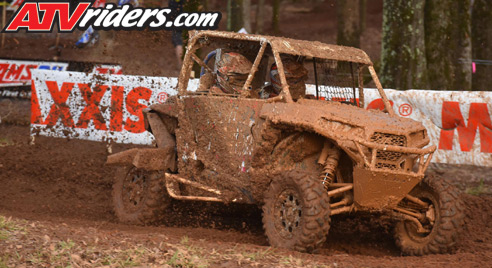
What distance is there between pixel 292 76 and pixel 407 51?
731 centimetres

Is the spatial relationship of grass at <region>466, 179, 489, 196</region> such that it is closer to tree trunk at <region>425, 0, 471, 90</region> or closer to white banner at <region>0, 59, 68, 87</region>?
tree trunk at <region>425, 0, 471, 90</region>

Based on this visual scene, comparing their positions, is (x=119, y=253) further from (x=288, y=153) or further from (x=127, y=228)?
(x=127, y=228)

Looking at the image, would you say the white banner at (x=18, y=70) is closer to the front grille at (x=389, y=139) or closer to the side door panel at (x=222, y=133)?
the side door panel at (x=222, y=133)

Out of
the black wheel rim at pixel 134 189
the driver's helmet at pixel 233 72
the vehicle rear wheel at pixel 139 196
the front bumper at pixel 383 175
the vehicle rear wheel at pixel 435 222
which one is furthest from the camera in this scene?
the black wheel rim at pixel 134 189

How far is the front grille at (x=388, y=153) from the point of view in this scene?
6324 mm

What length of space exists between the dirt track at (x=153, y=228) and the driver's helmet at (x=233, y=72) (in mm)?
1584

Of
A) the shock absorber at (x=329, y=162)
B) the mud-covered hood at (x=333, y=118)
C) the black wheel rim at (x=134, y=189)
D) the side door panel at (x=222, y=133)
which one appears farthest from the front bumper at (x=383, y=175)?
the black wheel rim at (x=134, y=189)

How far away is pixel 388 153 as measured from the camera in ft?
20.9

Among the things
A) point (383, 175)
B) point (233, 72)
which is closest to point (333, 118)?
point (383, 175)

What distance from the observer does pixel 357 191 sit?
6422mm

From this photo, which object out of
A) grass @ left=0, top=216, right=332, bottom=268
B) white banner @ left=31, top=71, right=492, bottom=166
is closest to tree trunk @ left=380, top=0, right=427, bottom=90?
white banner @ left=31, top=71, right=492, bottom=166

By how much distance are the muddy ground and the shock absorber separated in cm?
58

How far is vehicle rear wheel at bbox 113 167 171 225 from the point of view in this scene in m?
8.27

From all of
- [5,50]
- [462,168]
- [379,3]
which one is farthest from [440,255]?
[379,3]
